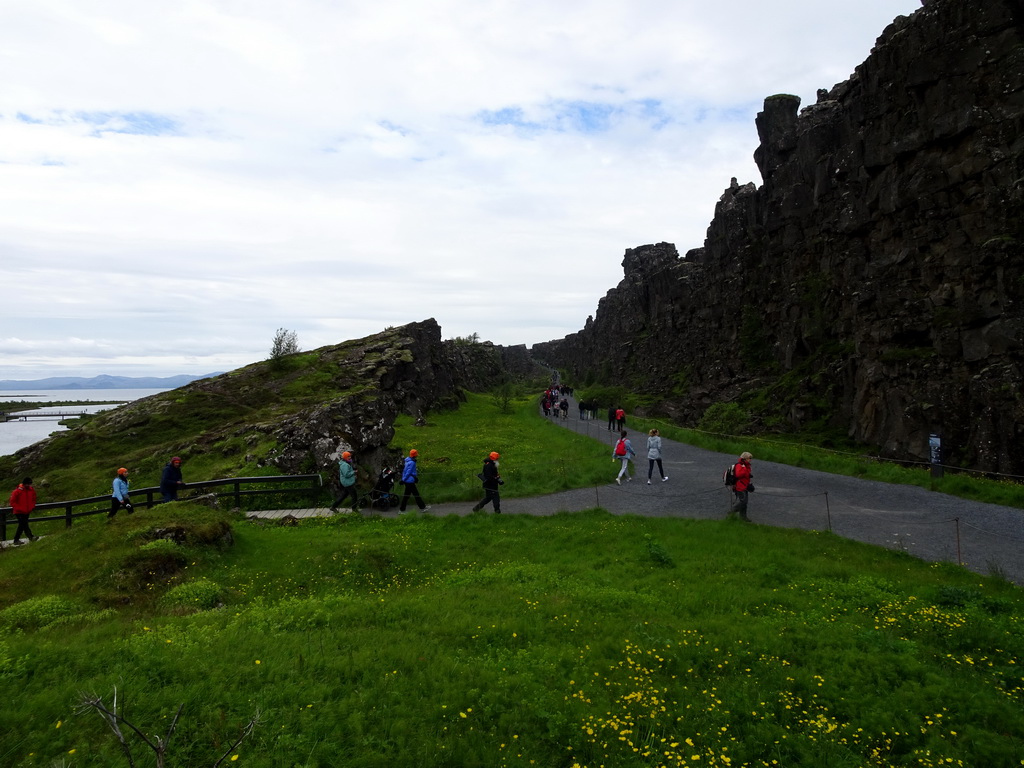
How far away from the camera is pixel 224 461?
82.6 feet

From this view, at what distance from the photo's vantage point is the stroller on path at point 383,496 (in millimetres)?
20547

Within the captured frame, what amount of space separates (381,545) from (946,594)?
41.4 feet

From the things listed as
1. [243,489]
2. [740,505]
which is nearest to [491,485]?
[740,505]

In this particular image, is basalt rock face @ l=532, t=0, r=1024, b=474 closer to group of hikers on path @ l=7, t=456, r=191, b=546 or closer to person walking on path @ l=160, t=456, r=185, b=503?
person walking on path @ l=160, t=456, r=185, b=503

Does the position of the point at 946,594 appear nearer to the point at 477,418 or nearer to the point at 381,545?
the point at 381,545

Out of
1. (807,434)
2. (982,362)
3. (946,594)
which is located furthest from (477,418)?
(946,594)

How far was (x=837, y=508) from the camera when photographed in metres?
18.7

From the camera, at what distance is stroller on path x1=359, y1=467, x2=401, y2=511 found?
809 inches

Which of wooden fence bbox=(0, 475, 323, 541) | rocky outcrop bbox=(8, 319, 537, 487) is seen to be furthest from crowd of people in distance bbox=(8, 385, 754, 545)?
rocky outcrop bbox=(8, 319, 537, 487)

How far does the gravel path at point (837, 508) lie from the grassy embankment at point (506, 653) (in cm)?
170

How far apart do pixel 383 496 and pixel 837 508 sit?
15.8m

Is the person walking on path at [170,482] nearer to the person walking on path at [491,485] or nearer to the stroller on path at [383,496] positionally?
the stroller on path at [383,496]

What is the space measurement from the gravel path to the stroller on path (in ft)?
5.69

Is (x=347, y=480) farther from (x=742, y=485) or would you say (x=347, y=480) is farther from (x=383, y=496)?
(x=742, y=485)
